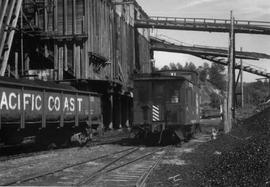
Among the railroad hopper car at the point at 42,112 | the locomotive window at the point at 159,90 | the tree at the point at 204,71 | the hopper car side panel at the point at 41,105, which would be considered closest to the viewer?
the hopper car side panel at the point at 41,105

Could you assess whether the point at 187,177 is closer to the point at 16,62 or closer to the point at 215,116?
the point at 16,62

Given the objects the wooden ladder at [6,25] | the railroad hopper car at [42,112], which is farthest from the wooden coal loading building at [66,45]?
the railroad hopper car at [42,112]

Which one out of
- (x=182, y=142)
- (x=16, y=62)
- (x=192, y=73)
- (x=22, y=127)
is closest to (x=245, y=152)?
(x=22, y=127)

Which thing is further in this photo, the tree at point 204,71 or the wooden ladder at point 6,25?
the tree at point 204,71

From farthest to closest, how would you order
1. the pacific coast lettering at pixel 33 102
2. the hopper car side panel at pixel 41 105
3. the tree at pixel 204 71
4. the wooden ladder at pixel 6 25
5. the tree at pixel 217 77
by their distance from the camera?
the tree at pixel 217 77, the tree at pixel 204 71, the wooden ladder at pixel 6 25, the hopper car side panel at pixel 41 105, the pacific coast lettering at pixel 33 102

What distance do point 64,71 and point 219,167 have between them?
2462cm

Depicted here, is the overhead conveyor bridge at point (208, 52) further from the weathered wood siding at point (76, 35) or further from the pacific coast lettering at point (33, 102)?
the pacific coast lettering at point (33, 102)

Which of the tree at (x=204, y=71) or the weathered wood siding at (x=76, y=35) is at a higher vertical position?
the tree at (x=204, y=71)

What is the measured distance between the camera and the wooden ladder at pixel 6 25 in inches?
1146

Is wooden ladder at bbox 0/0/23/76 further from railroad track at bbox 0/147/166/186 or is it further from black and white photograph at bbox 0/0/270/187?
railroad track at bbox 0/147/166/186

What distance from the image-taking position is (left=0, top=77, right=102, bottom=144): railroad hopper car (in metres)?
16.6

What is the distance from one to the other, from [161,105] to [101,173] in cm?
1005

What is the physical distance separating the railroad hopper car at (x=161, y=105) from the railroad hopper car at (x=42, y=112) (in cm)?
277

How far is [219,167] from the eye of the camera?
11312 millimetres
